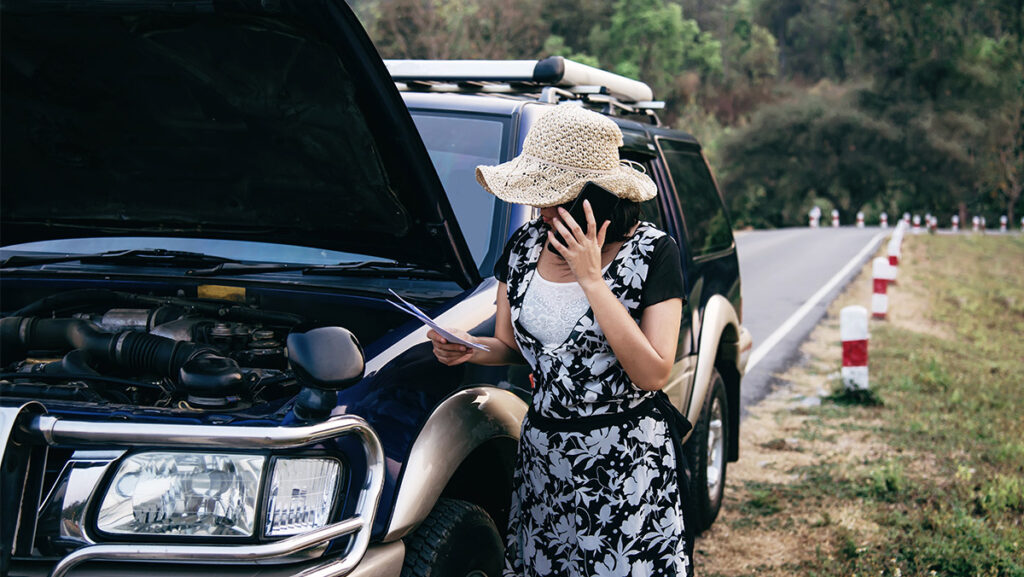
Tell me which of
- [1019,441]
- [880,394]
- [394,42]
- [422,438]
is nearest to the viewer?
[422,438]

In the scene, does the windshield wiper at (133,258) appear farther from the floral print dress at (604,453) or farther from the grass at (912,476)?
the grass at (912,476)

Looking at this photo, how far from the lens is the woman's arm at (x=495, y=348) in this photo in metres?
2.57

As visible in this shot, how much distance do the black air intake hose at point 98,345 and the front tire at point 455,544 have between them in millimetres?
729

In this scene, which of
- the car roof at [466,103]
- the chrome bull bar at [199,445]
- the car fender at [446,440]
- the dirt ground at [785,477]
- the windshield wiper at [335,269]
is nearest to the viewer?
the chrome bull bar at [199,445]

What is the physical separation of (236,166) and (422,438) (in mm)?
1191

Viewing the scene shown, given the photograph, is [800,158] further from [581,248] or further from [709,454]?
[581,248]

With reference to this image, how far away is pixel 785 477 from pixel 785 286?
11.9 meters

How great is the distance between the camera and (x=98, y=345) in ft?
8.96

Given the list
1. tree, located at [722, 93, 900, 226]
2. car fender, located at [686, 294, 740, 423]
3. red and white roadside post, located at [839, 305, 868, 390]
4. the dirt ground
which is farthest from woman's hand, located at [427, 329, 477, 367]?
tree, located at [722, 93, 900, 226]

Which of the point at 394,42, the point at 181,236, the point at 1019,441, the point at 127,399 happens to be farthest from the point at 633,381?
the point at 394,42

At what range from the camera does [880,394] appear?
7977 mm

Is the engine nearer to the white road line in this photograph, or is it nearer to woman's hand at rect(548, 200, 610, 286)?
woman's hand at rect(548, 200, 610, 286)

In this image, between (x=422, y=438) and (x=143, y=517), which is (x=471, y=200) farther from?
(x=143, y=517)

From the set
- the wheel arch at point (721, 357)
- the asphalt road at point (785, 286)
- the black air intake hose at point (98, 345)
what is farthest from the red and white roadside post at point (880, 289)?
the black air intake hose at point (98, 345)
